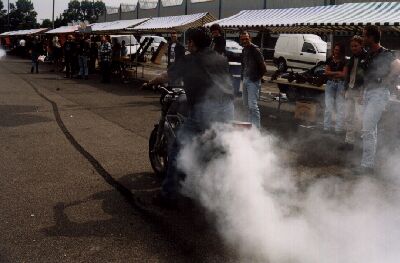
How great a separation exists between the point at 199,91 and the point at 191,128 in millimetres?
373

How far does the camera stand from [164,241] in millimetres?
3592

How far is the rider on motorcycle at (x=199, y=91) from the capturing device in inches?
160

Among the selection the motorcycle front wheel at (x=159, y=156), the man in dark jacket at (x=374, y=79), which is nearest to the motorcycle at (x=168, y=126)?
the motorcycle front wheel at (x=159, y=156)

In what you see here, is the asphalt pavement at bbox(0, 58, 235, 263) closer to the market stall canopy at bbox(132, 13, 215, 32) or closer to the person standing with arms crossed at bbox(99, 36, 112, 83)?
the market stall canopy at bbox(132, 13, 215, 32)

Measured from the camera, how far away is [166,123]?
16.0ft

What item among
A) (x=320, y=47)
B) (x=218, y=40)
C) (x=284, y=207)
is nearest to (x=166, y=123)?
(x=284, y=207)

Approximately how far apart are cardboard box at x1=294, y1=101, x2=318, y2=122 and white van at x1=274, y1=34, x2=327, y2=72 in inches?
500

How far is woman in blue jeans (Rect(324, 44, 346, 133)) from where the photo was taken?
26.6ft

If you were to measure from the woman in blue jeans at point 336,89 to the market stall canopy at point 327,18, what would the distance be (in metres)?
1.70

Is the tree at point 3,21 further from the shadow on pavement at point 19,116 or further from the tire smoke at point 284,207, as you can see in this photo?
the tire smoke at point 284,207

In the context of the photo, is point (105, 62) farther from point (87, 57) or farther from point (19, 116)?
point (19, 116)

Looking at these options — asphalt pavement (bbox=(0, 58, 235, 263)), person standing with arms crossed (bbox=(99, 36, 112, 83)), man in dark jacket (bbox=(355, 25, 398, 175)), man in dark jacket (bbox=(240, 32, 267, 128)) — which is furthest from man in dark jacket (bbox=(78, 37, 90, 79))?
man in dark jacket (bbox=(355, 25, 398, 175))

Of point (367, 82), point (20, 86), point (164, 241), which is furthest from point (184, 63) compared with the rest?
point (20, 86)

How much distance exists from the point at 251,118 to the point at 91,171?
3.14m
